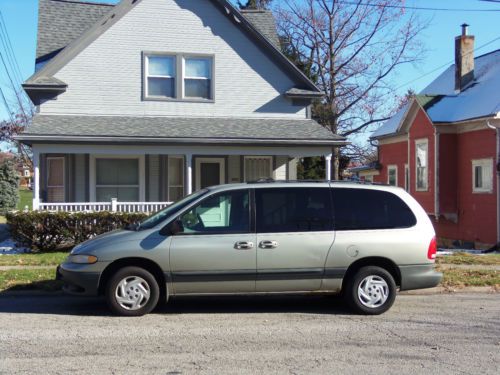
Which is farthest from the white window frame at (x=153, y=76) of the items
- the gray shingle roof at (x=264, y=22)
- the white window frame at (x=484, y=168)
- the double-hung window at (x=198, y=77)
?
the white window frame at (x=484, y=168)

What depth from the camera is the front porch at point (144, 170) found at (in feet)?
53.8

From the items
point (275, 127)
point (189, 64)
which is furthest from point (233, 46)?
point (275, 127)

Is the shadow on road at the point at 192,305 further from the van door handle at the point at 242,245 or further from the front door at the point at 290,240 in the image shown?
the van door handle at the point at 242,245

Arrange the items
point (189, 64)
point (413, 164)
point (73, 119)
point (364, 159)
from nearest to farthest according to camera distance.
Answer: point (73, 119), point (189, 64), point (413, 164), point (364, 159)

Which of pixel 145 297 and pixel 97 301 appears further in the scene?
pixel 97 301

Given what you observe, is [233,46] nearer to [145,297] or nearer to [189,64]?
[189,64]

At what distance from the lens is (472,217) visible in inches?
789

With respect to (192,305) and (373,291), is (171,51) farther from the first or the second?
(373,291)

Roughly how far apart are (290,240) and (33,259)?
7.26m

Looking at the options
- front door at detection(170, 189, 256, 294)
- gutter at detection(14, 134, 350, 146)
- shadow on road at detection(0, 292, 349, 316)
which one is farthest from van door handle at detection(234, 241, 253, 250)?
gutter at detection(14, 134, 350, 146)

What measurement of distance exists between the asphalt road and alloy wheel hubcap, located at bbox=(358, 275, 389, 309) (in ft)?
0.82

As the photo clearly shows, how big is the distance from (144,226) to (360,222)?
3.00 metres

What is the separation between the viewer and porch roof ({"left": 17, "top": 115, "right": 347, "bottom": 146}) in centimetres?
1579

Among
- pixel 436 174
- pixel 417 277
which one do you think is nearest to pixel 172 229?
pixel 417 277
